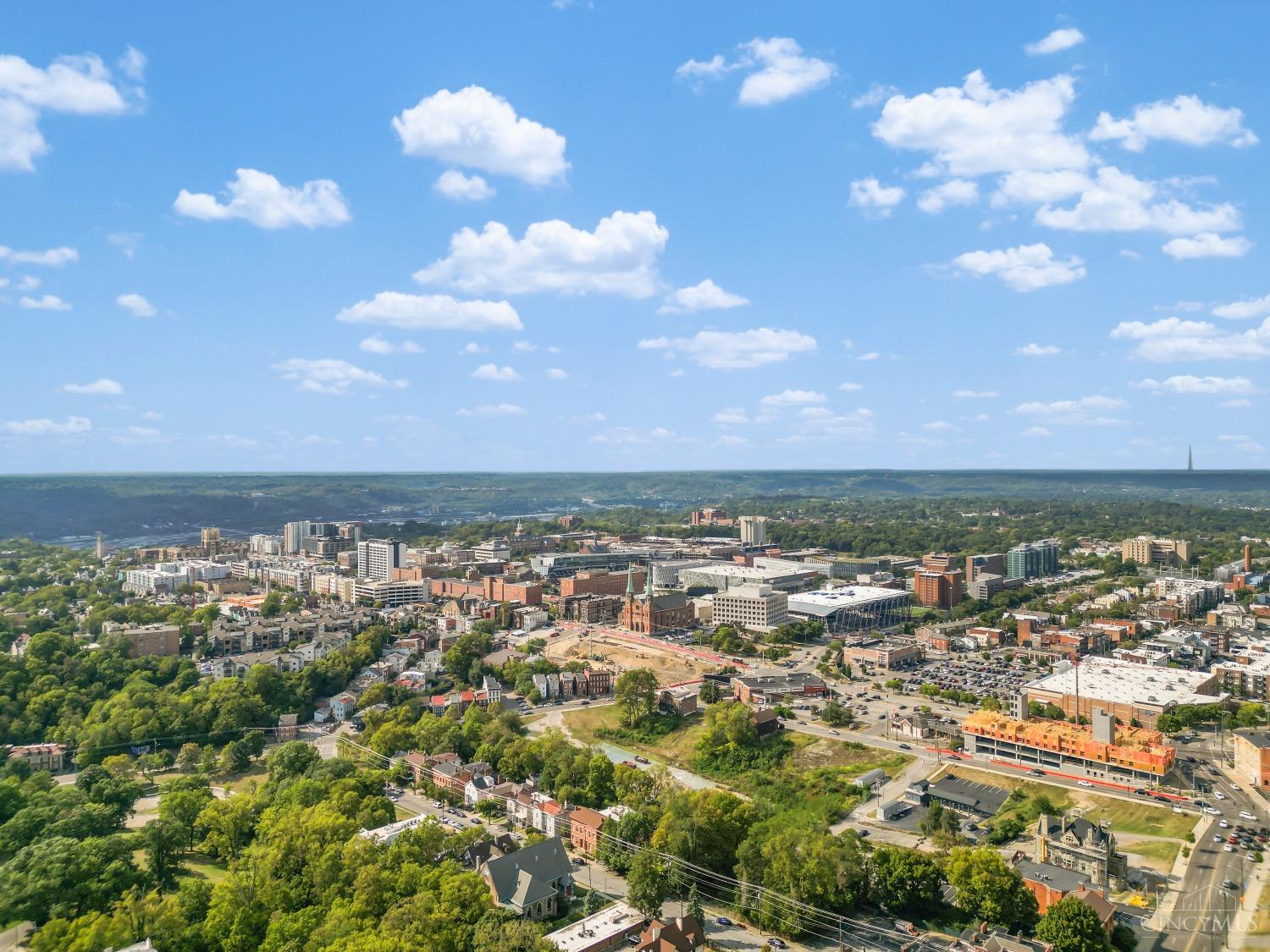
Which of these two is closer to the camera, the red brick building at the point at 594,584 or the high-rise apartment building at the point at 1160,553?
the red brick building at the point at 594,584

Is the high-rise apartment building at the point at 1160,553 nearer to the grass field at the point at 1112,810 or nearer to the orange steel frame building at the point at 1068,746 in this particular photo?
the orange steel frame building at the point at 1068,746

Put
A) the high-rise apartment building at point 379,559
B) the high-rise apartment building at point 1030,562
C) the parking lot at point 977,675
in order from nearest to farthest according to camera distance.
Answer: the parking lot at point 977,675 → the high-rise apartment building at point 1030,562 → the high-rise apartment building at point 379,559

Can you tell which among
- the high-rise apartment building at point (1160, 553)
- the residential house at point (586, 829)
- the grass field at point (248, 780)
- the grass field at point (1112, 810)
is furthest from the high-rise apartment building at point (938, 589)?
the grass field at point (248, 780)

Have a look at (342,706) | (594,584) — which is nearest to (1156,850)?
(342,706)

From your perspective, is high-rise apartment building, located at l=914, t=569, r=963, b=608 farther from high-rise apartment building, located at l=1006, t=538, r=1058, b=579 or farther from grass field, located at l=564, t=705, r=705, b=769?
grass field, located at l=564, t=705, r=705, b=769

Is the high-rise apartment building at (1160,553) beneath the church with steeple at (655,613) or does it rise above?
above

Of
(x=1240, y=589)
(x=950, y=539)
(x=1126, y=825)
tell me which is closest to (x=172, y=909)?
(x=1126, y=825)

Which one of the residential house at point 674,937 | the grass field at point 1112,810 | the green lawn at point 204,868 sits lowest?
the green lawn at point 204,868

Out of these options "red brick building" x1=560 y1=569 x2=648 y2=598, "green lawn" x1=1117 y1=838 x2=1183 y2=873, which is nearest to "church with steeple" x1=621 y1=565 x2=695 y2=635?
"red brick building" x1=560 y1=569 x2=648 y2=598
